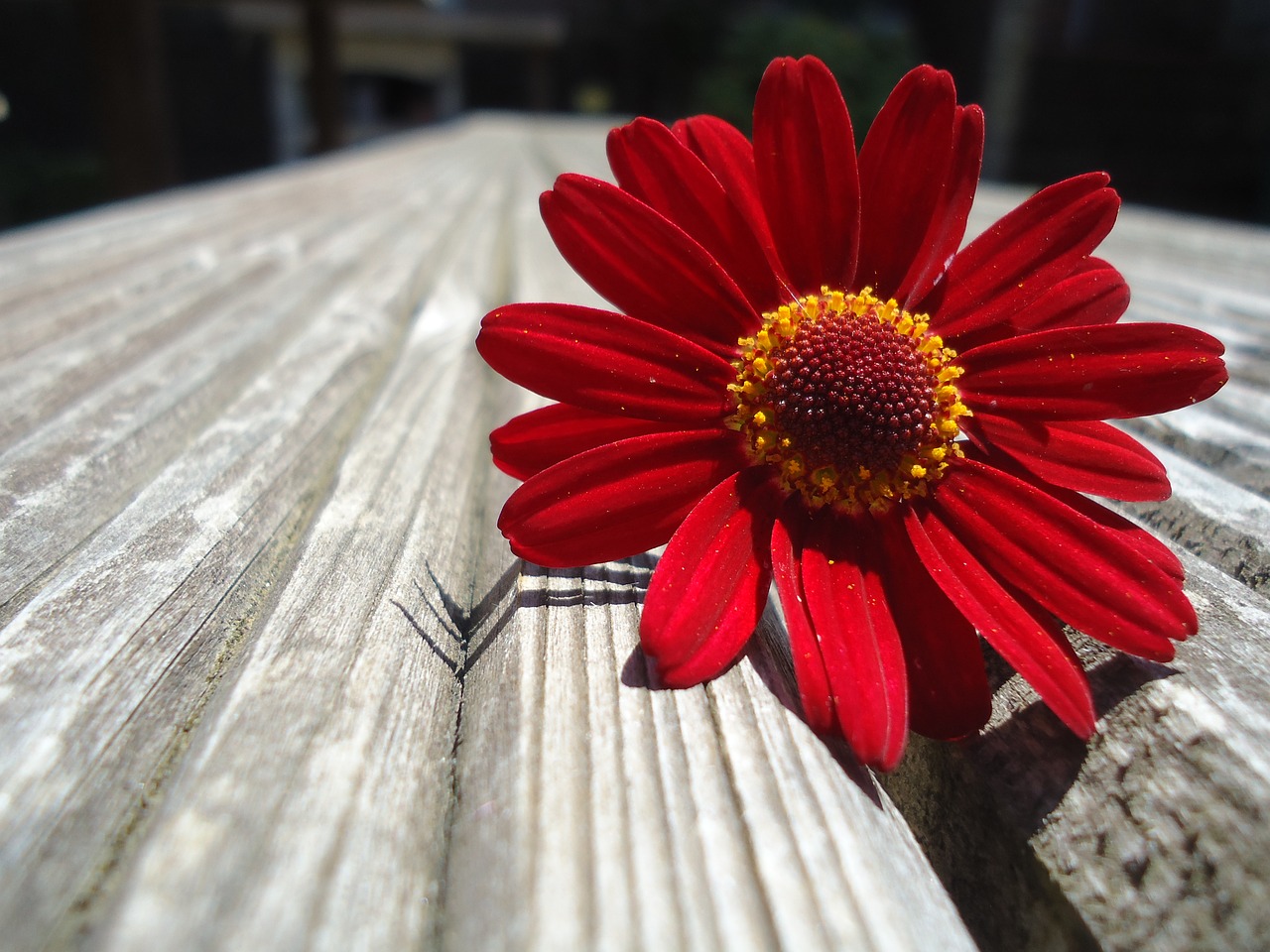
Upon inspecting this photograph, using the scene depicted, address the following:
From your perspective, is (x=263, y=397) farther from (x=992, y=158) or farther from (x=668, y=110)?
(x=668, y=110)

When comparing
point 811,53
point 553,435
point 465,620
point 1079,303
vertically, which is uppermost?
point 811,53

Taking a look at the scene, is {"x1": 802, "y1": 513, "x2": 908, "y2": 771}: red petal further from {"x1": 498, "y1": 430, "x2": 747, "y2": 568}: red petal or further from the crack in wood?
the crack in wood

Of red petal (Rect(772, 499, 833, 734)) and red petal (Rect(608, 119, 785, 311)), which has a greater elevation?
red petal (Rect(608, 119, 785, 311))

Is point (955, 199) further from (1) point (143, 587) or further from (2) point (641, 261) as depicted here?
(1) point (143, 587)

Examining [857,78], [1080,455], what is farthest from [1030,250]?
[857,78]

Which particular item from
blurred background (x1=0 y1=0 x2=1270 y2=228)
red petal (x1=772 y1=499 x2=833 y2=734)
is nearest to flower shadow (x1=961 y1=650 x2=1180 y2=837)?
red petal (x1=772 y1=499 x2=833 y2=734)

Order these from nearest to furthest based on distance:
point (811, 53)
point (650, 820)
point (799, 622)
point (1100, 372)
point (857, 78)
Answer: point (650, 820), point (799, 622), point (1100, 372), point (857, 78), point (811, 53)

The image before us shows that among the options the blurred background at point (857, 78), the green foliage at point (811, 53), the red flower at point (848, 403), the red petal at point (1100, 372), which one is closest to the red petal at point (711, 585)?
the red flower at point (848, 403)

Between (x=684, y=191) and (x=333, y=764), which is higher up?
(x=684, y=191)
